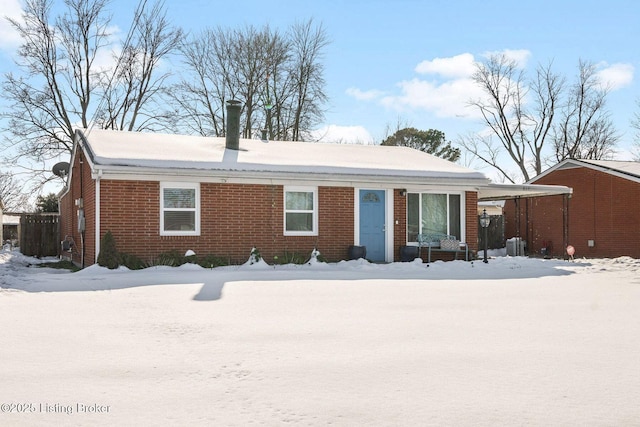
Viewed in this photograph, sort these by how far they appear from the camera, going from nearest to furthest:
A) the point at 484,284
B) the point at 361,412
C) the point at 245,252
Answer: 1. the point at 361,412
2. the point at 484,284
3. the point at 245,252

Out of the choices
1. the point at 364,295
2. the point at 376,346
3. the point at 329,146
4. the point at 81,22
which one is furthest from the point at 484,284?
the point at 81,22

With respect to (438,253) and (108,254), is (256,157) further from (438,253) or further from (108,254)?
(438,253)

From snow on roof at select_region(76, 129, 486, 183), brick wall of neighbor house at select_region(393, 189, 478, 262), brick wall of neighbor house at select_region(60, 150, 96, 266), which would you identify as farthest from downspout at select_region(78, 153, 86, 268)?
brick wall of neighbor house at select_region(393, 189, 478, 262)

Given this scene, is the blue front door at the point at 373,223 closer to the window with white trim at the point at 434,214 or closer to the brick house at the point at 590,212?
the window with white trim at the point at 434,214

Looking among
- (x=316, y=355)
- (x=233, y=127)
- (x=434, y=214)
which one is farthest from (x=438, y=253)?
(x=316, y=355)

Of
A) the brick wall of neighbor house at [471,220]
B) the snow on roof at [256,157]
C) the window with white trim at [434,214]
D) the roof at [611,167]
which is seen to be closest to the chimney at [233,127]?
the snow on roof at [256,157]

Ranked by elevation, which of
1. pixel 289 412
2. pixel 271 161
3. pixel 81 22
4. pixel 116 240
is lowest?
pixel 289 412

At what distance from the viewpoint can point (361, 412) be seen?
416cm

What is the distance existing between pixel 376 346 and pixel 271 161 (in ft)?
38.0

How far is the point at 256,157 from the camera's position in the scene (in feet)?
58.2

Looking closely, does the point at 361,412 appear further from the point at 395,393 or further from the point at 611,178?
the point at 611,178

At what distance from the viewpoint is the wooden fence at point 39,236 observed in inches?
926

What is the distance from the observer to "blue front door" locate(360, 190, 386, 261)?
17.5 meters

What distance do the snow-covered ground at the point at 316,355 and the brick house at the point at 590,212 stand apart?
45.2 ft
